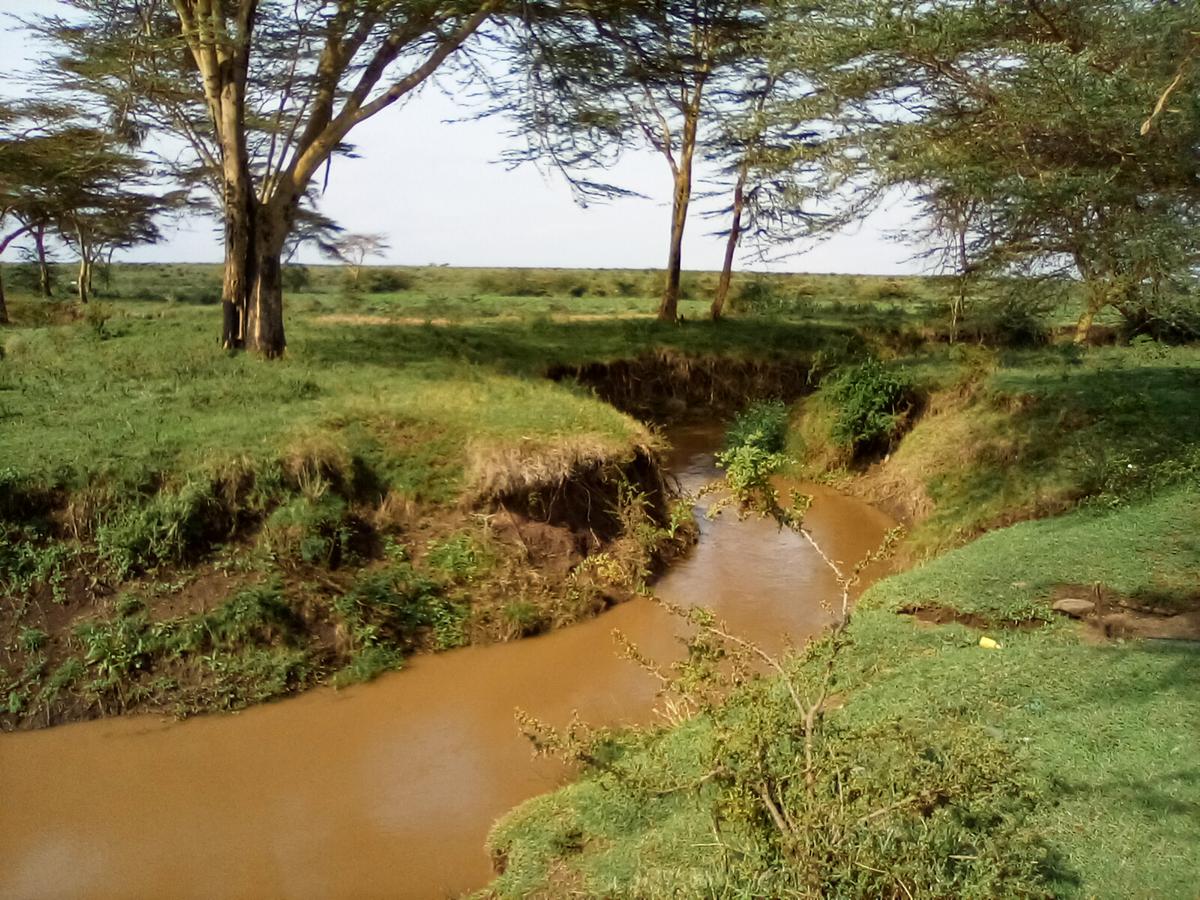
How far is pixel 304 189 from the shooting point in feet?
35.3

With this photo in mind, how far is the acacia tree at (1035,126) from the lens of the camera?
5.93 m

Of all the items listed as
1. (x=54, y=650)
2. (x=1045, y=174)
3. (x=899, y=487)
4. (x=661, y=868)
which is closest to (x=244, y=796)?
(x=54, y=650)

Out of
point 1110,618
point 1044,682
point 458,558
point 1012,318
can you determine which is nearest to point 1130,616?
point 1110,618

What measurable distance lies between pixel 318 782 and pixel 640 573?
130 inches

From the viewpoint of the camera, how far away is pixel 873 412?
1215 cm

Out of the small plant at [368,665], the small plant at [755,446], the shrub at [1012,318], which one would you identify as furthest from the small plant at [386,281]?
the small plant at [368,665]

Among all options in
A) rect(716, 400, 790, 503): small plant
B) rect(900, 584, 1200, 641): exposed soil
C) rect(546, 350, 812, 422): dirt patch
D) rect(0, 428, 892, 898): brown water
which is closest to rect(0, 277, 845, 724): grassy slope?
rect(0, 428, 892, 898): brown water

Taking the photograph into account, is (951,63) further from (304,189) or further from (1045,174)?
(304,189)

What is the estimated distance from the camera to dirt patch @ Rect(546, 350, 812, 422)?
13.5m

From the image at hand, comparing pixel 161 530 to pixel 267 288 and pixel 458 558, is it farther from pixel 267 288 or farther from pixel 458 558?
pixel 267 288

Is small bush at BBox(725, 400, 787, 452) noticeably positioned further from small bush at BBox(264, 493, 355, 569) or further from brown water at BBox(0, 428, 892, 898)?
small bush at BBox(264, 493, 355, 569)

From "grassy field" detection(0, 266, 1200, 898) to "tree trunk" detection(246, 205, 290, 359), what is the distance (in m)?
0.59

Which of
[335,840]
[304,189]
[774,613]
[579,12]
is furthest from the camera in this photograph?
[304,189]

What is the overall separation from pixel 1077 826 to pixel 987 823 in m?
0.36
